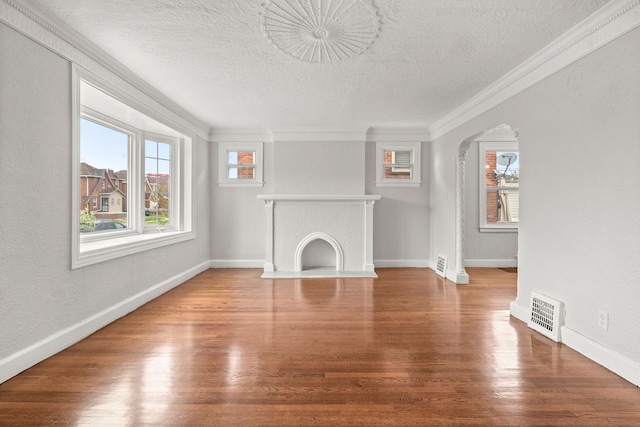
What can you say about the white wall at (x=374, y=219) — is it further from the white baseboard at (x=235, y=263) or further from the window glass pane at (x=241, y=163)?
the window glass pane at (x=241, y=163)

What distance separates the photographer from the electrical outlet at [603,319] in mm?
2201

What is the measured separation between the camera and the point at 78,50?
8.36ft

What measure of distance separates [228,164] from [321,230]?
6.76 feet

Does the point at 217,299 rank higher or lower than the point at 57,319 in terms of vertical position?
lower

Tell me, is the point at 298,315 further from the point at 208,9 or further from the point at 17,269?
the point at 208,9

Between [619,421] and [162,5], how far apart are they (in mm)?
3625

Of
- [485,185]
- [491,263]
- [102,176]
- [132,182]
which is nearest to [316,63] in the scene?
[102,176]

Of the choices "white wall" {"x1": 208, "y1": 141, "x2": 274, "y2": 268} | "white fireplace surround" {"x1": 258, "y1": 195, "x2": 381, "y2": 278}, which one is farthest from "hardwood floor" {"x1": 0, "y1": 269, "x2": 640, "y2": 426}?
"white wall" {"x1": 208, "y1": 141, "x2": 274, "y2": 268}

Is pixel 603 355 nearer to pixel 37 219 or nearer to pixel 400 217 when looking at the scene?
pixel 400 217

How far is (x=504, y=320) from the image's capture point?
3072 millimetres

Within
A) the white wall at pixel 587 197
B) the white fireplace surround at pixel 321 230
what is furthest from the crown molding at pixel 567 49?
the white fireplace surround at pixel 321 230

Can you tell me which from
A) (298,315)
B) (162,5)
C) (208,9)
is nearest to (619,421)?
(298,315)

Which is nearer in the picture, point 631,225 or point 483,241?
point 631,225

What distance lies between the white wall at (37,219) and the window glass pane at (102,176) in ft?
3.17
